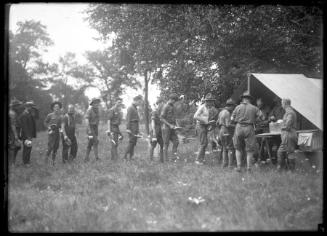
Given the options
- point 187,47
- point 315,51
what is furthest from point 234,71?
point 315,51

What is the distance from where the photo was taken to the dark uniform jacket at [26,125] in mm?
10289

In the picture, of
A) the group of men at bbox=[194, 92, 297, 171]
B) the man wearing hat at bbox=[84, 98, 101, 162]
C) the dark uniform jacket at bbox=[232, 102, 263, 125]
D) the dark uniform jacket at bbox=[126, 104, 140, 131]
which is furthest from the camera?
the man wearing hat at bbox=[84, 98, 101, 162]

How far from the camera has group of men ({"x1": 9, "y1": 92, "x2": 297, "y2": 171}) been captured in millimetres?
8727

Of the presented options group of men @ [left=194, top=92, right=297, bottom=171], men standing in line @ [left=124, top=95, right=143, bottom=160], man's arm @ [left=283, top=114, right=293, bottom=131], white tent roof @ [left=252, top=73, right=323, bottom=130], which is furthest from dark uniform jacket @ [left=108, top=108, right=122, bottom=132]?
man's arm @ [left=283, top=114, right=293, bottom=131]

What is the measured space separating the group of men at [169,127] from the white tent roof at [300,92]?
53cm

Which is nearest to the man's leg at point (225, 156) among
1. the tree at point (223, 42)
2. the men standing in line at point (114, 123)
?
→ the men standing in line at point (114, 123)

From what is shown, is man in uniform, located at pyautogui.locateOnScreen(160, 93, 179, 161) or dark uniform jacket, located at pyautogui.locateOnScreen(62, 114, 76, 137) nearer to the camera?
man in uniform, located at pyautogui.locateOnScreen(160, 93, 179, 161)

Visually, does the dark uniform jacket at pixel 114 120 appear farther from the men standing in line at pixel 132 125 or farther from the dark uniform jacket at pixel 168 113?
the dark uniform jacket at pixel 168 113

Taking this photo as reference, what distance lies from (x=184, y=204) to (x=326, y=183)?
2.34m

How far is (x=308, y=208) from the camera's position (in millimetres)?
5480

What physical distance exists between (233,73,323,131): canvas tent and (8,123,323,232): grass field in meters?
2.18

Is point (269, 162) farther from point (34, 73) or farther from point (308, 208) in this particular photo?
point (34, 73)

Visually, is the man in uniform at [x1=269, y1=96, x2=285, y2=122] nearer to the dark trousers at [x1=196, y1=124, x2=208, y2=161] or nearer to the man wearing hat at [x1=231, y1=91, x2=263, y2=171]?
the man wearing hat at [x1=231, y1=91, x2=263, y2=171]

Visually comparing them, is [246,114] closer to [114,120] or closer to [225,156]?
[225,156]
